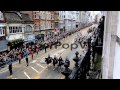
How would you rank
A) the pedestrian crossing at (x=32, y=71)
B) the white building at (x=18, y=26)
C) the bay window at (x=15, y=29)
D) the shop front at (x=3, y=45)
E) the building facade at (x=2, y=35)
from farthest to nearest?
the bay window at (x=15, y=29), the white building at (x=18, y=26), the building facade at (x=2, y=35), the shop front at (x=3, y=45), the pedestrian crossing at (x=32, y=71)

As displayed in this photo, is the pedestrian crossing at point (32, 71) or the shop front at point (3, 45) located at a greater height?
the shop front at point (3, 45)

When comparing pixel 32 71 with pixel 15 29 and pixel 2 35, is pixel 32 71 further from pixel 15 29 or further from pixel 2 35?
pixel 15 29

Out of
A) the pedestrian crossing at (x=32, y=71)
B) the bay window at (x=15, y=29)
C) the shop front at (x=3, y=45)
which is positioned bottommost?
the pedestrian crossing at (x=32, y=71)

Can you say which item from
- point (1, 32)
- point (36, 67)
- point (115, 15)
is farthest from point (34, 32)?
point (115, 15)

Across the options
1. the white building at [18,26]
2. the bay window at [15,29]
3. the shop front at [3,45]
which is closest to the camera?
the shop front at [3,45]

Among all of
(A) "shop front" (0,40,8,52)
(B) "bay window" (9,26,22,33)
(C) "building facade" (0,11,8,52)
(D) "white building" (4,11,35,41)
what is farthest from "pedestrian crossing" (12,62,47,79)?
(B) "bay window" (9,26,22,33)

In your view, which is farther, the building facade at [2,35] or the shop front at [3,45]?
the building facade at [2,35]

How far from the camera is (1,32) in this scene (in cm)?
3158

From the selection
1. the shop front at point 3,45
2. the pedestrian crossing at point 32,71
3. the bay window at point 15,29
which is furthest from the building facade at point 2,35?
the pedestrian crossing at point 32,71

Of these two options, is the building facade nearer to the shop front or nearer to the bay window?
the shop front

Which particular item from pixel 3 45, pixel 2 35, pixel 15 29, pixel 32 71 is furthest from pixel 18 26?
pixel 32 71

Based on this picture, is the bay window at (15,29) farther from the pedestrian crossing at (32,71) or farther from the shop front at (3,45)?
the pedestrian crossing at (32,71)

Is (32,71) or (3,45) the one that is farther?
(3,45)
